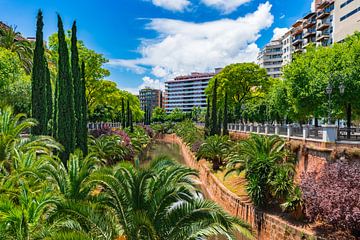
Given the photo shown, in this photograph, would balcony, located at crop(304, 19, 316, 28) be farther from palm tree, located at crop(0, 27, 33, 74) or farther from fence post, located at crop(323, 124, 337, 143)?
fence post, located at crop(323, 124, 337, 143)

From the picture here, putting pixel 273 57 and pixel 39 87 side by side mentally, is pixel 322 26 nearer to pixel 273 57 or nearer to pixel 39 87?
pixel 273 57

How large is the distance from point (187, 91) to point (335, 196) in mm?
161330

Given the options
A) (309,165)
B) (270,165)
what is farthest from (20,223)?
(309,165)

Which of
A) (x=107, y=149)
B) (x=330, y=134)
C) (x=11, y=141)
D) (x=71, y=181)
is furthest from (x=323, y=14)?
(x=71, y=181)

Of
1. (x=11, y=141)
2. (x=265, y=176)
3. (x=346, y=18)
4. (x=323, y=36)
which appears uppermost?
(x=323, y=36)

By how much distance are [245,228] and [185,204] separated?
169cm

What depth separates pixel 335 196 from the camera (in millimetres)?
11008

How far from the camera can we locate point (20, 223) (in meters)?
7.18

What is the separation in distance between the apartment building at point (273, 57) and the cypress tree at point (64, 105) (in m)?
89.8

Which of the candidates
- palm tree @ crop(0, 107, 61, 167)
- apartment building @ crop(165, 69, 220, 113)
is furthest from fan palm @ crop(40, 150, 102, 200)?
apartment building @ crop(165, 69, 220, 113)

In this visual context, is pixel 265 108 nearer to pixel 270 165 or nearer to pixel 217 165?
pixel 217 165

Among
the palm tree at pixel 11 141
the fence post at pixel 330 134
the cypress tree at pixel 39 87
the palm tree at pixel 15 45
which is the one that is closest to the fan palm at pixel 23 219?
the palm tree at pixel 11 141

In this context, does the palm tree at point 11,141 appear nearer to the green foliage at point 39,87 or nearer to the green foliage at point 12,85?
the green foliage at point 39,87

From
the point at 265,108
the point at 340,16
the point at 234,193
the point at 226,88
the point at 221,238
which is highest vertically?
the point at 340,16
